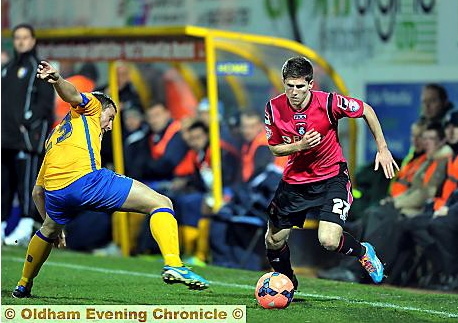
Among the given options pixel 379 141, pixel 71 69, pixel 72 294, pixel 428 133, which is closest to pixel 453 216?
pixel 428 133

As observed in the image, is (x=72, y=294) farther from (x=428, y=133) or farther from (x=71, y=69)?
(x=71, y=69)

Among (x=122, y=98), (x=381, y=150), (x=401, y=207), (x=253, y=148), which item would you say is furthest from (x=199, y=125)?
(x=381, y=150)

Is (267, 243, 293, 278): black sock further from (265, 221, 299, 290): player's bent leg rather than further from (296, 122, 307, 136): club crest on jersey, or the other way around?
(296, 122, 307, 136): club crest on jersey

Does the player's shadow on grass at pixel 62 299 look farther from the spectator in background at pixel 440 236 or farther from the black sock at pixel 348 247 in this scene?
the spectator in background at pixel 440 236

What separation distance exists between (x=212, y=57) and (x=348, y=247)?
5069 mm

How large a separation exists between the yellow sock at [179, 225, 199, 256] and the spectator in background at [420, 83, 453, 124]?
2739mm

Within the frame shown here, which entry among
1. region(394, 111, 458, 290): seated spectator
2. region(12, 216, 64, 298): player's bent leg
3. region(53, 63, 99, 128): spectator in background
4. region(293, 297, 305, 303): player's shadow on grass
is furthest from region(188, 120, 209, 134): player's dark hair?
region(12, 216, 64, 298): player's bent leg

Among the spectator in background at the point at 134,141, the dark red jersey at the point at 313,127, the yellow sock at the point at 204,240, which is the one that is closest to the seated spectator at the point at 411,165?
the yellow sock at the point at 204,240

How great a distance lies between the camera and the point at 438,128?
12719 millimetres

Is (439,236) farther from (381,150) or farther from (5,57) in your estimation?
(5,57)

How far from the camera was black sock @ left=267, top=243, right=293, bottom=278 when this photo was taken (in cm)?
963

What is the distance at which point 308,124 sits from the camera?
929 centimetres

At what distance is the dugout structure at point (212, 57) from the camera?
1401 centimetres

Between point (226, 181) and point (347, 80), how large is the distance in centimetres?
190
